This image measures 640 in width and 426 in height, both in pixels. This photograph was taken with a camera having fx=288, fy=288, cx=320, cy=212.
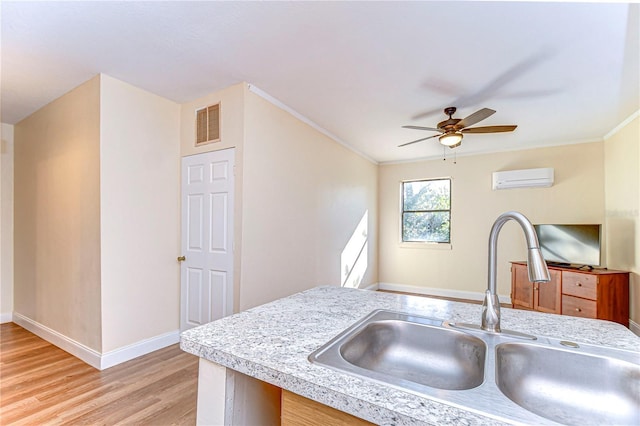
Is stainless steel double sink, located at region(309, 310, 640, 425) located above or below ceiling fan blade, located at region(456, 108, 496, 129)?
below

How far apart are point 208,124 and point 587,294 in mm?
4798

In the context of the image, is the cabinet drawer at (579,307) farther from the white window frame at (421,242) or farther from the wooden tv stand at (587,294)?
the white window frame at (421,242)

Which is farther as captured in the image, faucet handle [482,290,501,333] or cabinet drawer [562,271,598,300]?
cabinet drawer [562,271,598,300]

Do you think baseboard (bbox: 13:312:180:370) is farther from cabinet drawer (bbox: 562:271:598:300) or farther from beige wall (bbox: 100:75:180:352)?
cabinet drawer (bbox: 562:271:598:300)

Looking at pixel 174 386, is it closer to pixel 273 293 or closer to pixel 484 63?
pixel 273 293

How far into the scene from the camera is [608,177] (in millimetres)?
4090

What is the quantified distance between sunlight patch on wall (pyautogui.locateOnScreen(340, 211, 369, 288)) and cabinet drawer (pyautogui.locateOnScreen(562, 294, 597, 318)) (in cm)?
283

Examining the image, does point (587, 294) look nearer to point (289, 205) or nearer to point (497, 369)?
point (289, 205)

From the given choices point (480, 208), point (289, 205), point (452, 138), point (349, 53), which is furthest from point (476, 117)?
point (480, 208)

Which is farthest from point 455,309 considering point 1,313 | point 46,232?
point 1,313

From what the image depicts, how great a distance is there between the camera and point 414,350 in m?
1.08

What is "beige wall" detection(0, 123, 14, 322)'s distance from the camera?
371cm

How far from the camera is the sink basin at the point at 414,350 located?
942mm

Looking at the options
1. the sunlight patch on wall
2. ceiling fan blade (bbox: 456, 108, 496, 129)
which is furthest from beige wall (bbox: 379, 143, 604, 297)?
ceiling fan blade (bbox: 456, 108, 496, 129)
